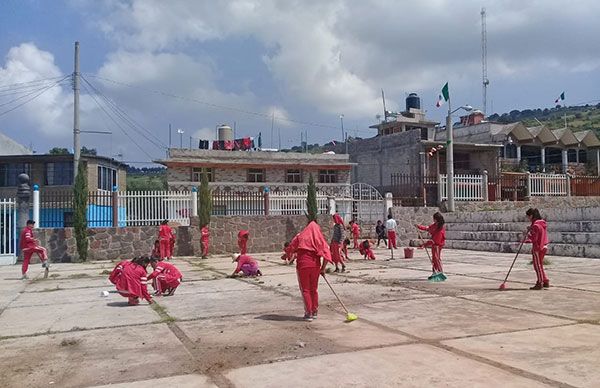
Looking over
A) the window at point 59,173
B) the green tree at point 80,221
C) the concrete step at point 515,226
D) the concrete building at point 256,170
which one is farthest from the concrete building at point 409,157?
the window at point 59,173

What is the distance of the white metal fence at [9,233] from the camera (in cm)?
1928

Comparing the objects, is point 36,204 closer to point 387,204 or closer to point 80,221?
point 80,221

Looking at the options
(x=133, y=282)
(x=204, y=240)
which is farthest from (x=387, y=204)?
(x=133, y=282)

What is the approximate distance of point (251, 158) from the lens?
40688 millimetres

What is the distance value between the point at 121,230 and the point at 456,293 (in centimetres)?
1438

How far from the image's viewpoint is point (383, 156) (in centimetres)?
4047

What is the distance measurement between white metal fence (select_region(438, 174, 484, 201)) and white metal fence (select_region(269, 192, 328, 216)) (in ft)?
23.7

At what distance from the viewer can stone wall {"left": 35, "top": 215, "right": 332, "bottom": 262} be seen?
2005cm

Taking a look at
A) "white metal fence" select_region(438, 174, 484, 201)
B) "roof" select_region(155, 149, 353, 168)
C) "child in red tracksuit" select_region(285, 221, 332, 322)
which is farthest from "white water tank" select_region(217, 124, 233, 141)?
"child in red tracksuit" select_region(285, 221, 332, 322)

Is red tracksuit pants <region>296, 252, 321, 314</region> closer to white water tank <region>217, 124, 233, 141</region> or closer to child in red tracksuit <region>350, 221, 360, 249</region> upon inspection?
child in red tracksuit <region>350, 221, 360, 249</region>

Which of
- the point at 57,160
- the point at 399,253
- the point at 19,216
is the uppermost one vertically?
the point at 57,160

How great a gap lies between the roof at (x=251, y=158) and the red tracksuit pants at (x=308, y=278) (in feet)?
102

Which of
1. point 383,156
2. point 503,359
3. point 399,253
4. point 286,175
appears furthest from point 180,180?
point 503,359

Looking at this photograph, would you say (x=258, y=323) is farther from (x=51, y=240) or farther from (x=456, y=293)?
(x=51, y=240)
